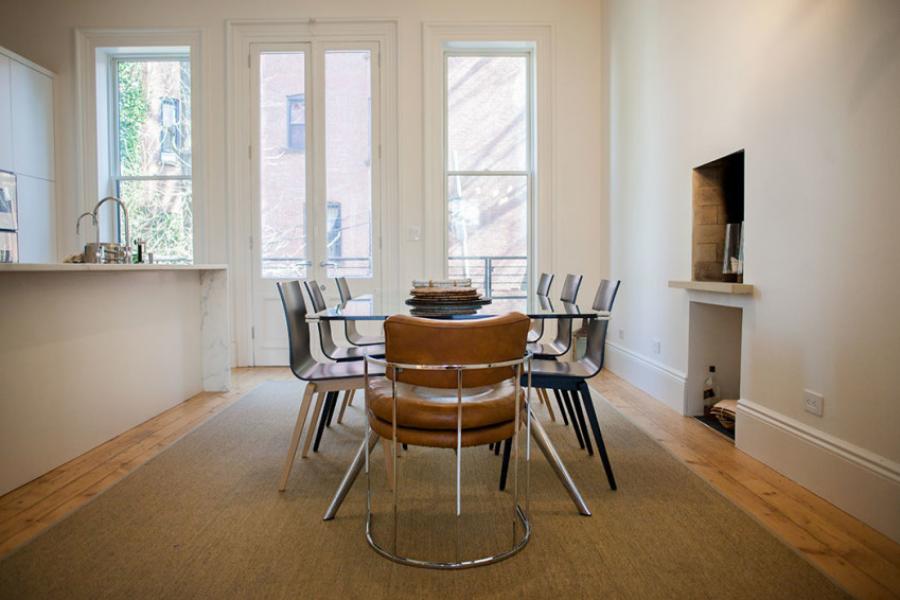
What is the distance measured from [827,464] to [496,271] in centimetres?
343

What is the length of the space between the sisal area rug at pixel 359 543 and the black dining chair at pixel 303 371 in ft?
0.76

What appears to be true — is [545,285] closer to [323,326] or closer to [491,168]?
[323,326]

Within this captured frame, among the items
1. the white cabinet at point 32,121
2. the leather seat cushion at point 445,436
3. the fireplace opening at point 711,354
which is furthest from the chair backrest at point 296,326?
the white cabinet at point 32,121

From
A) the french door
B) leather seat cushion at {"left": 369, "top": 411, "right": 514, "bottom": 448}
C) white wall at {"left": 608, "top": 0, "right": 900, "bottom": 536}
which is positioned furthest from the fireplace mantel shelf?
the french door

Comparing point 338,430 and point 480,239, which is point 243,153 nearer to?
point 480,239

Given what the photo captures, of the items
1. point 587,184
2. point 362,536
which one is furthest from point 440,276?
point 362,536

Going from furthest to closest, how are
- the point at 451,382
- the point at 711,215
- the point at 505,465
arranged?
the point at 711,215, the point at 505,465, the point at 451,382

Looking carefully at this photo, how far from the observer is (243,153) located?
5.16 m

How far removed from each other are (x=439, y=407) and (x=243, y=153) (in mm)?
4139

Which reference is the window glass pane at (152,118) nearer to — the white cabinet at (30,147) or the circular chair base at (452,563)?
the white cabinet at (30,147)

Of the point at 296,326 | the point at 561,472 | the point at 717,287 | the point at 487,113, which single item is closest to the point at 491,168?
the point at 487,113

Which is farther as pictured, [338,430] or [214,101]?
[214,101]

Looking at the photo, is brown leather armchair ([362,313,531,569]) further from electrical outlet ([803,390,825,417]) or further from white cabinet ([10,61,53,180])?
white cabinet ([10,61,53,180])

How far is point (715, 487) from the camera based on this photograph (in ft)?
7.61
